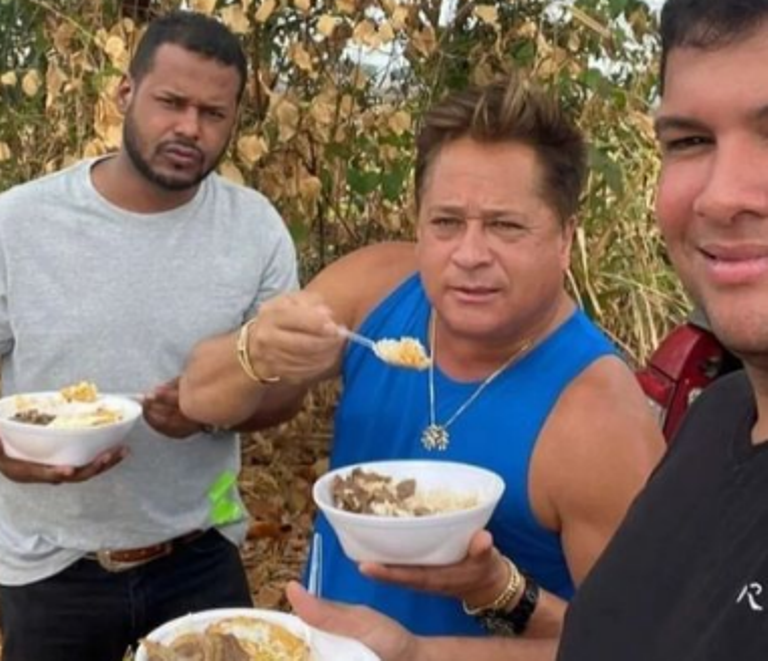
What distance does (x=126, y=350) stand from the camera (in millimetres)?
2596

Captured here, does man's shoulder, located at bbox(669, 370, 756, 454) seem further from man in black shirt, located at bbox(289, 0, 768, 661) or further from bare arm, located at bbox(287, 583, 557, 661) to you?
bare arm, located at bbox(287, 583, 557, 661)

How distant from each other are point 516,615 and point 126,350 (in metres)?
1.14

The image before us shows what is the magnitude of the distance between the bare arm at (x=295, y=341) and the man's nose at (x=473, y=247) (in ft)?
0.80

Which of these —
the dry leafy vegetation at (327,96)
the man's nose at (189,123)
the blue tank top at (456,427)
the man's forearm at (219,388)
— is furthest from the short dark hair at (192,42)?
the blue tank top at (456,427)

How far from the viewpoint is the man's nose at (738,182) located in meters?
1.19

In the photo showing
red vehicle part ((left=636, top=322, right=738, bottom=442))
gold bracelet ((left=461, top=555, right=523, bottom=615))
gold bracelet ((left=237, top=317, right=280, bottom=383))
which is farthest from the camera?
red vehicle part ((left=636, top=322, right=738, bottom=442))

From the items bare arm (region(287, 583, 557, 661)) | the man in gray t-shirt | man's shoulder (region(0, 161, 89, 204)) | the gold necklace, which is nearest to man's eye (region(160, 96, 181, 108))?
the man in gray t-shirt

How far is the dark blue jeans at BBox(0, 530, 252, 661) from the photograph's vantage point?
2.63m

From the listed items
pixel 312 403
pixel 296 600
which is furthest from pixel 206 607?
pixel 312 403

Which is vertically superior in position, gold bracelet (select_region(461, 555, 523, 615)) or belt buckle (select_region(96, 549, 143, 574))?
gold bracelet (select_region(461, 555, 523, 615))

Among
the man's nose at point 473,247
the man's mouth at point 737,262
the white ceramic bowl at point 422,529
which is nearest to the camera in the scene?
the man's mouth at point 737,262

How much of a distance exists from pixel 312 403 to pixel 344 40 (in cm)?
141

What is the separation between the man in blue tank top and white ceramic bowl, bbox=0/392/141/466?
37cm

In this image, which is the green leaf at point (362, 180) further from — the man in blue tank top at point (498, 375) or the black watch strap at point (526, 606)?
the black watch strap at point (526, 606)
